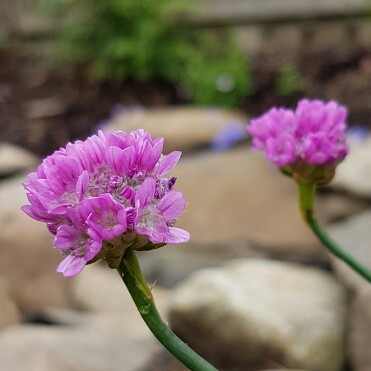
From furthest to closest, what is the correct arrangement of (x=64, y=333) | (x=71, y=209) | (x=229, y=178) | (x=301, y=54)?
(x=301, y=54) < (x=229, y=178) < (x=64, y=333) < (x=71, y=209)

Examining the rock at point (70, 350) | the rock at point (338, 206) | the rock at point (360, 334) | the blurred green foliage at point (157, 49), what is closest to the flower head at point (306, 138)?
the rock at point (360, 334)

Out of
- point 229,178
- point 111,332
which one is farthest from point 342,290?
point 229,178

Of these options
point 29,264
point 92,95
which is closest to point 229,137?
point 29,264

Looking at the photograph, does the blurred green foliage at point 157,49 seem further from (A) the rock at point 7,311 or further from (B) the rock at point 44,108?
(A) the rock at point 7,311

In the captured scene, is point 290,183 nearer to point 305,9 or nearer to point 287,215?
point 287,215

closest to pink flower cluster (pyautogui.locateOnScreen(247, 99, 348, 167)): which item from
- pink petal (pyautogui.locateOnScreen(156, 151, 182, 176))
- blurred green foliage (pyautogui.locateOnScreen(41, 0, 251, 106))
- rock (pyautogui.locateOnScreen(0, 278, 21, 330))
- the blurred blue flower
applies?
pink petal (pyautogui.locateOnScreen(156, 151, 182, 176))

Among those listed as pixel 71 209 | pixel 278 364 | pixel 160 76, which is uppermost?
pixel 160 76

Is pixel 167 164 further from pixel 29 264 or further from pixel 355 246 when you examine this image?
pixel 29 264
